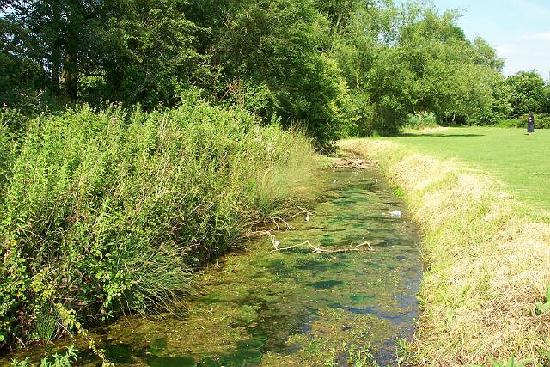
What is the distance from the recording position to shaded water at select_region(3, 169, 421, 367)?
659 centimetres

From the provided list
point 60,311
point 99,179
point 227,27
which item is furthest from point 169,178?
point 227,27

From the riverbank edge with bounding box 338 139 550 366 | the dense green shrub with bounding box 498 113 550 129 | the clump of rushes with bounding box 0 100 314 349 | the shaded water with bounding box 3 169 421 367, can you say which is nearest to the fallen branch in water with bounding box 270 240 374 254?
the shaded water with bounding box 3 169 421 367

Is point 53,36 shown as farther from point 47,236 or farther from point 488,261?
point 488,261

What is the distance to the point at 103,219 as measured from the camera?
22.7ft

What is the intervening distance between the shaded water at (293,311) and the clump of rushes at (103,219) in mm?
586

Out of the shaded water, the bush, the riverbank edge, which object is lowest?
the shaded water

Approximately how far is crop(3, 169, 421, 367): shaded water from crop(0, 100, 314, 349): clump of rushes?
0.59 m

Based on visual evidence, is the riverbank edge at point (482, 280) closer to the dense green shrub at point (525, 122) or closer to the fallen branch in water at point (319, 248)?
the fallen branch in water at point (319, 248)

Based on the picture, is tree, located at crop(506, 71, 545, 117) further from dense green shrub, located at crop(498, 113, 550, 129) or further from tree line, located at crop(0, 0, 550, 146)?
tree line, located at crop(0, 0, 550, 146)

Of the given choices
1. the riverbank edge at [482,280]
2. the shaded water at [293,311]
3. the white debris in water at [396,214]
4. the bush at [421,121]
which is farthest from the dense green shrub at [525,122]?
the shaded water at [293,311]

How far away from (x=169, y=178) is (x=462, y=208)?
6755 millimetres

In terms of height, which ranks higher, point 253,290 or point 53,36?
point 53,36

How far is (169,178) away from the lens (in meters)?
8.80

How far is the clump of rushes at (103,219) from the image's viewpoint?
6.35 m
